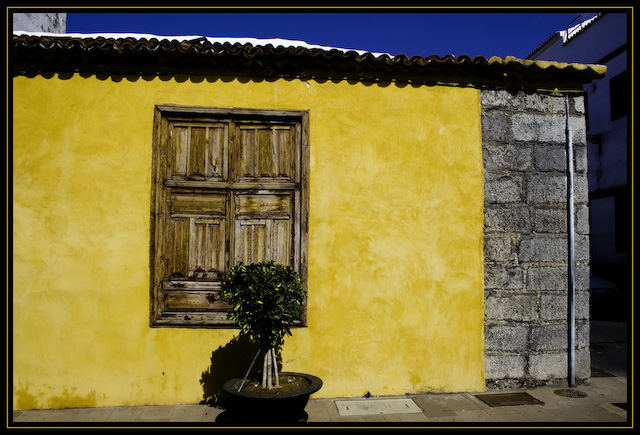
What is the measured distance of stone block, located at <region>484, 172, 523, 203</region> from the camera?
5164 mm

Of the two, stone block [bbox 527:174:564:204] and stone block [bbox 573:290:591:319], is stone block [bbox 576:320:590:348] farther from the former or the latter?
stone block [bbox 527:174:564:204]

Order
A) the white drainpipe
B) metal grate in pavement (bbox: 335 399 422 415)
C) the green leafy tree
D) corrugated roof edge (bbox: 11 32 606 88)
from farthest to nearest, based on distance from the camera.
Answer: the white drainpipe < corrugated roof edge (bbox: 11 32 606 88) < metal grate in pavement (bbox: 335 399 422 415) < the green leafy tree

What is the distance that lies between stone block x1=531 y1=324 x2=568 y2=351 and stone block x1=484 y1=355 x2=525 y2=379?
0.81 feet

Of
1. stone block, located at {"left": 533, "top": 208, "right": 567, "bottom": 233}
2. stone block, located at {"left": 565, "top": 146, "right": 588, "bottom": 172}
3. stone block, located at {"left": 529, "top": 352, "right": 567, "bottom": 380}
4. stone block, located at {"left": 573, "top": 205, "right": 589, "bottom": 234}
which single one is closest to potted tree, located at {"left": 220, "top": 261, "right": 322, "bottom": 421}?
stone block, located at {"left": 529, "top": 352, "right": 567, "bottom": 380}

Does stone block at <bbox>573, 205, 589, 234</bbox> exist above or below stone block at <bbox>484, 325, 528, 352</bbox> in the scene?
above

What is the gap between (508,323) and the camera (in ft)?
16.7

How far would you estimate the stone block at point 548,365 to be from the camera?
510 cm

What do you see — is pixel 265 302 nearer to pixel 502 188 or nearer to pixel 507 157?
pixel 502 188

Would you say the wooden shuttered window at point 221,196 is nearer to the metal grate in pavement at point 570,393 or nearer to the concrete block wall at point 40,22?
the metal grate in pavement at point 570,393

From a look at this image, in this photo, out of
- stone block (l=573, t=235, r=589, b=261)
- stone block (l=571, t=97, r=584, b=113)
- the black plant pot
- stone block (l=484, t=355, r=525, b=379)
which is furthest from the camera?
stone block (l=571, t=97, r=584, b=113)

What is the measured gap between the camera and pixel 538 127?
530 cm

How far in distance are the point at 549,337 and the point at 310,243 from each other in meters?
2.95

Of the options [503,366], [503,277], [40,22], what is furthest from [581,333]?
[40,22]
